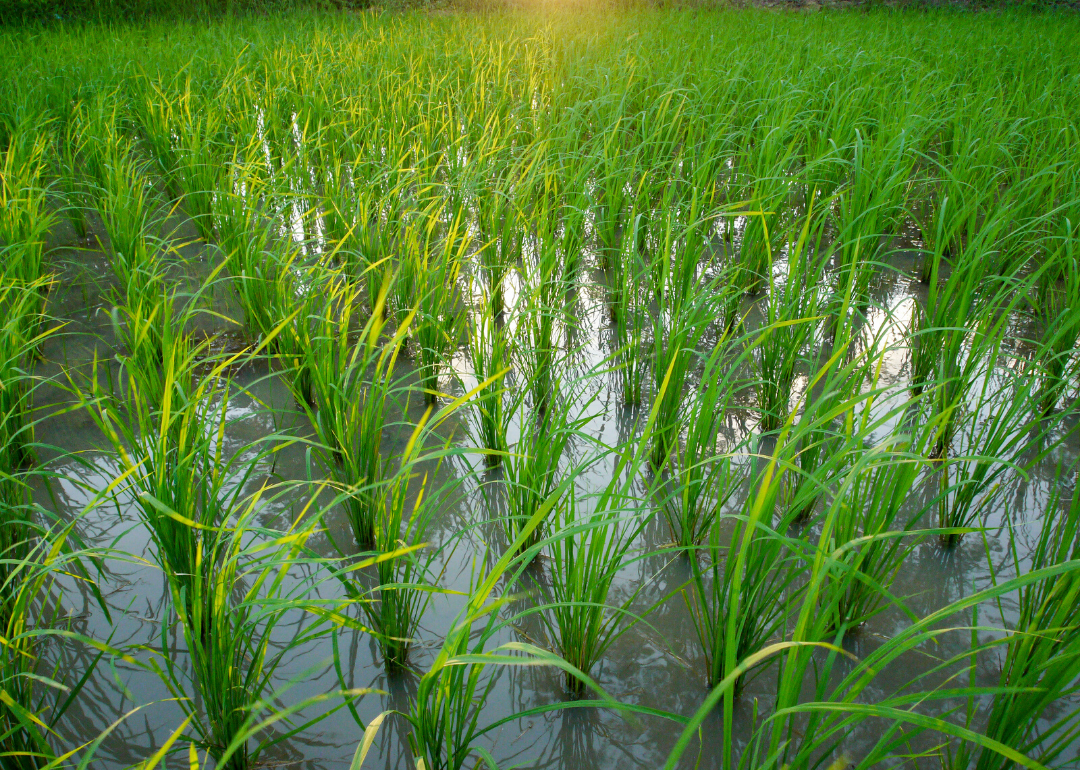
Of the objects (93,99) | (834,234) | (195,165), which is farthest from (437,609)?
(93,99)

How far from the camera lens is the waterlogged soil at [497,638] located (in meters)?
0.93

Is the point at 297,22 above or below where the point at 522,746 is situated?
above

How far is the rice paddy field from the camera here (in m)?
0.87

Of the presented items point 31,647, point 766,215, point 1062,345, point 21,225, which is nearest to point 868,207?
point 766,215

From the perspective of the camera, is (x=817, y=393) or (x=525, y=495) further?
(x=817, y=393)

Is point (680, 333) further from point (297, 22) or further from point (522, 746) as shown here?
point (297, 22)

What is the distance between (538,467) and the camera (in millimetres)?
1101

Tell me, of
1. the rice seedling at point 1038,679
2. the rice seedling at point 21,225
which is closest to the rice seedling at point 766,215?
the rice seedling at point 1038,679

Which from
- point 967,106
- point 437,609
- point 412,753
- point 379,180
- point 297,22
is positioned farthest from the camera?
point 297,22

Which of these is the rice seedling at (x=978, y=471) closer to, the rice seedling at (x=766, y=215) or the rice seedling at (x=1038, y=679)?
the rice seedling at (x=1038, y=679)

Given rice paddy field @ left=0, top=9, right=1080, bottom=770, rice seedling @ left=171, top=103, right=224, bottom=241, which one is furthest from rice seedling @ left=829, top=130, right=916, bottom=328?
rice seedling @ left=171, top=103, right=224, bottom=241

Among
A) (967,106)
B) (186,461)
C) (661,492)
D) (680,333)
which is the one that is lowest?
(661,492)

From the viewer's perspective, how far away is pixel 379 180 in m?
2.14

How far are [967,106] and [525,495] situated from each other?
2.87m
